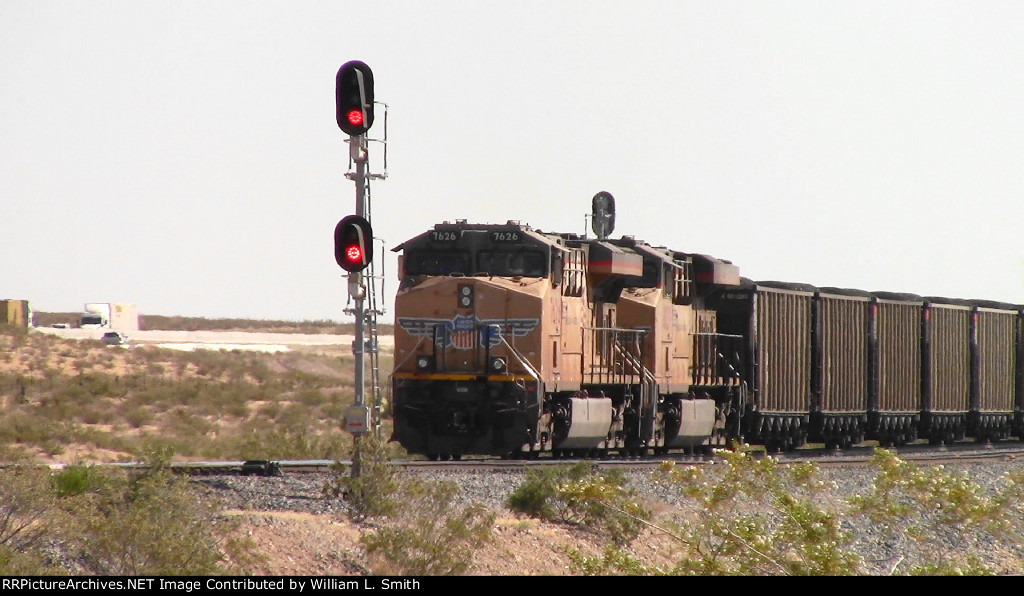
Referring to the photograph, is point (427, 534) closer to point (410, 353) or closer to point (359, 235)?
point (359, 235)

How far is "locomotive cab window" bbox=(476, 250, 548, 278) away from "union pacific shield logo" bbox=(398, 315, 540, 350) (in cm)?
83

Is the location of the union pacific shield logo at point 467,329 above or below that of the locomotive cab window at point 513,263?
below

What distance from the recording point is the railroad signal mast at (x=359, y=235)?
16406 millimetres

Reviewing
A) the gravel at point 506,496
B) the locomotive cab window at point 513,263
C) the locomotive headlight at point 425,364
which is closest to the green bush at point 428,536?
the gravel at point 506,496

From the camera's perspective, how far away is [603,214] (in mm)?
30031

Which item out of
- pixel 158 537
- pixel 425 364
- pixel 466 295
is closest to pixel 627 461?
pixel 425 364

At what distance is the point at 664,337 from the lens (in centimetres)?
2477

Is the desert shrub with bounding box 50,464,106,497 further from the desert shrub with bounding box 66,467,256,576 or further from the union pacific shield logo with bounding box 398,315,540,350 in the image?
the union pacific shield logo with bounding box 398,315,540,350

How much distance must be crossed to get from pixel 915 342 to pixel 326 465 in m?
19.3

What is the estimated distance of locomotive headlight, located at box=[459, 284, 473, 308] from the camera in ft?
70.4

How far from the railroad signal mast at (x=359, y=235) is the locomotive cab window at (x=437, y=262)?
428 cm

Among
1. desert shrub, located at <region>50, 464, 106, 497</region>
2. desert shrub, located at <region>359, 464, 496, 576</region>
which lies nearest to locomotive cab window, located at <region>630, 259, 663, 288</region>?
desert shrub, located at <region>359, 464, 496, 576</region>

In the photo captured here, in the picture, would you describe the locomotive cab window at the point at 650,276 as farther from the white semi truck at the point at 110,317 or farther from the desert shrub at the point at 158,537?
the white semi truck at the point at 110,317

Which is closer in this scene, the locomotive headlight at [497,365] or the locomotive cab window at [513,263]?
the locomotive headlight at [497,365]
